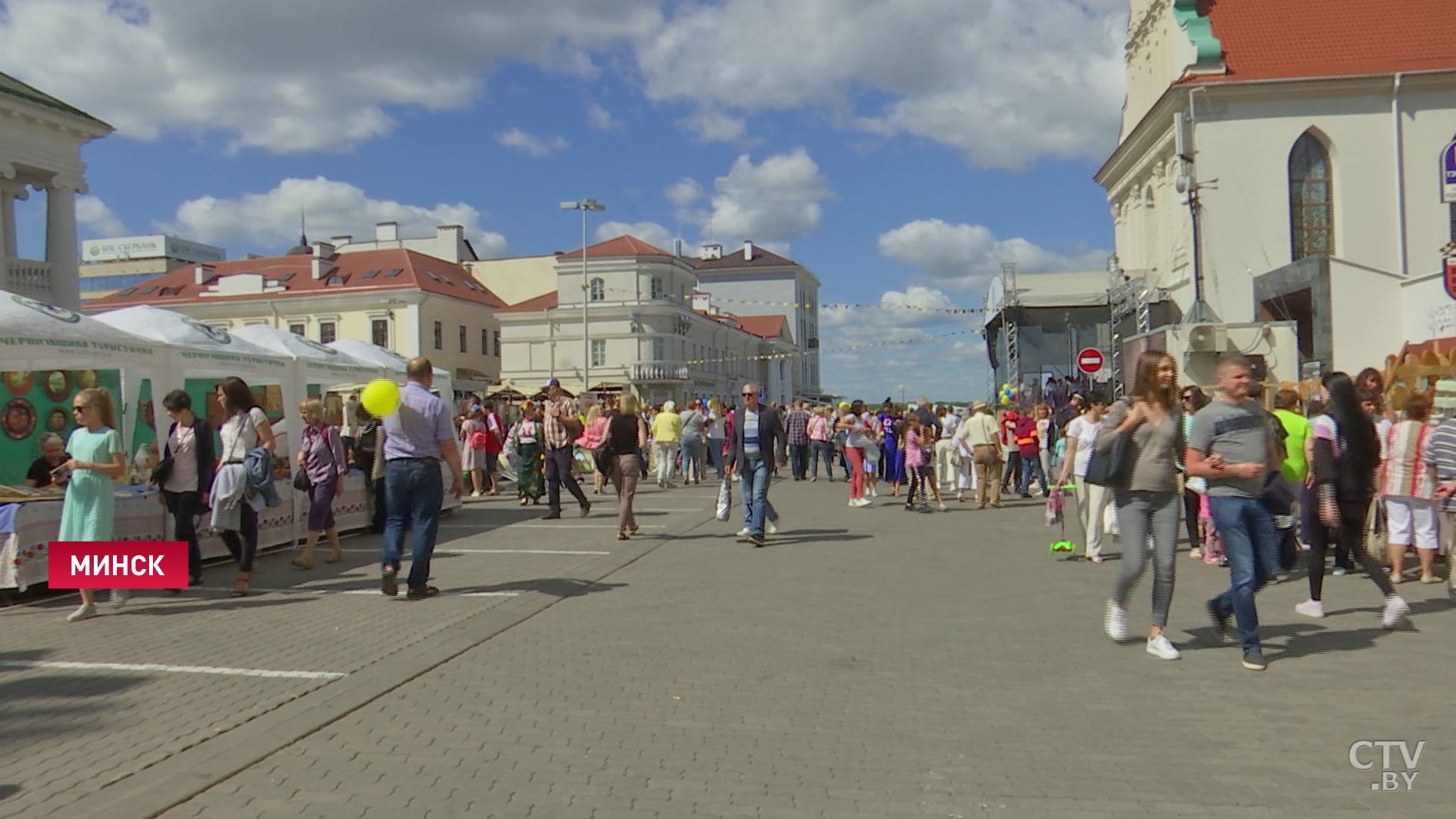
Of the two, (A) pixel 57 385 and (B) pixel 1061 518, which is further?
(A) pixel 57 385

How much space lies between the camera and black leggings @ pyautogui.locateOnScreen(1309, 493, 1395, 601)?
24.8ft

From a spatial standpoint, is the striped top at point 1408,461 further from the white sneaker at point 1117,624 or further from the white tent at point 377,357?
the white tent at point 377,357

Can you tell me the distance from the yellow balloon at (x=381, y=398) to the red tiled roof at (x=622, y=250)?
213ft

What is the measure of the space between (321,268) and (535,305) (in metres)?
13.6

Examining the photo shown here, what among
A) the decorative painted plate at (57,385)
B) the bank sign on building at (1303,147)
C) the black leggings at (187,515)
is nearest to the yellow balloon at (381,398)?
the black leggings at (187,515)

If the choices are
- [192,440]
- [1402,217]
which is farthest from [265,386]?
[1402,217]

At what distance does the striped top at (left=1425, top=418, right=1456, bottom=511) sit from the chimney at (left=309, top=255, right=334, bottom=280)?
69525 mm

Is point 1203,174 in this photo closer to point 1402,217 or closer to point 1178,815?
point 1402,217

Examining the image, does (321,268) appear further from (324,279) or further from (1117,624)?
(1117,624)

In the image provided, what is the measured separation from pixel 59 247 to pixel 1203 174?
3217 centimetres

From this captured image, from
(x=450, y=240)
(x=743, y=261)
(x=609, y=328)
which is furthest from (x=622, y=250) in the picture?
(x=743, y=261)

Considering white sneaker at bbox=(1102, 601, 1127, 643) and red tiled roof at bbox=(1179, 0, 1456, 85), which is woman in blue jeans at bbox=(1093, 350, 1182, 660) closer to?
white sneaker at bbox=(1102, 601, 1127, 643)

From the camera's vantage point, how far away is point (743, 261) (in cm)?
11519
